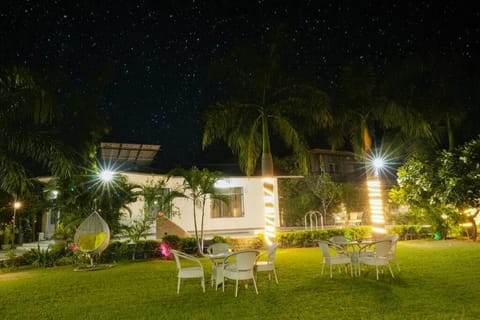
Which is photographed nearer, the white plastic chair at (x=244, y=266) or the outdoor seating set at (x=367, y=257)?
the white plastic chair at (x=244, y=266)

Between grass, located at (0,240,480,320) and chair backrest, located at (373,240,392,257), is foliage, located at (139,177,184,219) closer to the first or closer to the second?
grass, located at (0,240,480,320)

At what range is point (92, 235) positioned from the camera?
33.2 feet

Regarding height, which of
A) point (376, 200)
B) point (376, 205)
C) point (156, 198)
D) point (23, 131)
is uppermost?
point (23, 131)

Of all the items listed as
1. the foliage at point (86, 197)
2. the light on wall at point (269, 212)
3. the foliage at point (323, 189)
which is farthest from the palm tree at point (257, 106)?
the foliage at point (323, 189)

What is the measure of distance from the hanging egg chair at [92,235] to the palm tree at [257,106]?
12.8ft

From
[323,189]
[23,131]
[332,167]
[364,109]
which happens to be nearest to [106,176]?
[23,131]

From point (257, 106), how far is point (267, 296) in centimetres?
656

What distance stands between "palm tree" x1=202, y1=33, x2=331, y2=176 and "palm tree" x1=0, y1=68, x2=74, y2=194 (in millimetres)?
4283

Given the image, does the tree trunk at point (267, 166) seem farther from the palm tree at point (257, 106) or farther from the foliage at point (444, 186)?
the foliage at point (444, 186)

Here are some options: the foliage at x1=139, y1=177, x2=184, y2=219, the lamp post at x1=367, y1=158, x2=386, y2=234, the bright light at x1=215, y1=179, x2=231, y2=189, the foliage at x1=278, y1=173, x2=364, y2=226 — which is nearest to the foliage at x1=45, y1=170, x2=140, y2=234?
the foliage at x1=139, y1=177, x2=184, y2=219

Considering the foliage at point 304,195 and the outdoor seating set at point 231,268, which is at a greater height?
the foliage at point 304,195

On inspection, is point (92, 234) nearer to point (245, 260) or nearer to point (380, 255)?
point (245, 260)

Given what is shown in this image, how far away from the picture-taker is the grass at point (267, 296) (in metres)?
4.99

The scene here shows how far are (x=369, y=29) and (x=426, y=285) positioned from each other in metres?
8.77
